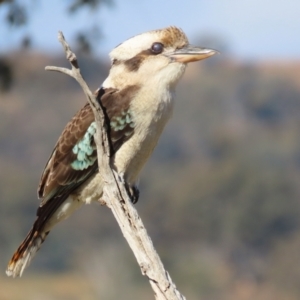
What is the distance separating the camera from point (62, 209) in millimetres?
6094

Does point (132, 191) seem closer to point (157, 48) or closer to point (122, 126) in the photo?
point (122, 126)

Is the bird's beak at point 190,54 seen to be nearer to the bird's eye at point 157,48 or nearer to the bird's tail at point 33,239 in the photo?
the bird's eye at point 157,48

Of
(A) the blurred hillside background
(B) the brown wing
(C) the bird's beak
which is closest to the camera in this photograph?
(B) the brown wing

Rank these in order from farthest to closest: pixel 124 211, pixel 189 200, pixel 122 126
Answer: pixel 189 200, pixel 122 126, pixel 124 211

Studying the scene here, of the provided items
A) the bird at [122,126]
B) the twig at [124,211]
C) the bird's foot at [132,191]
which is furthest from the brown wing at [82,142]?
the twig at [124,211]

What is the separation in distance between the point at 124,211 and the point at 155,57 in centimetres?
102

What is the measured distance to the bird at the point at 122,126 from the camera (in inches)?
233

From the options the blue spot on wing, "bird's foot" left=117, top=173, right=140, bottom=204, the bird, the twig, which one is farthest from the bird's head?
the twig

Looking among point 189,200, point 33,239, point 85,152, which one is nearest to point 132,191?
point 85,152

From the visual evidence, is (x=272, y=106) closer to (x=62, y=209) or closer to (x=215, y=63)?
(x=215, y=63)

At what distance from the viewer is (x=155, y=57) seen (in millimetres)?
6082

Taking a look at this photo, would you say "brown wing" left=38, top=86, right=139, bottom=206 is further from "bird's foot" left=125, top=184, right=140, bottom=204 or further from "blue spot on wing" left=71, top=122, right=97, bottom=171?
"bird's foot" left=125, top=184, right=140, bottom=204

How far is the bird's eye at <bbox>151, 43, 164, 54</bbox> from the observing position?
6082mm

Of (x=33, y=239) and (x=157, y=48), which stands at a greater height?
(x=157, y=48)
